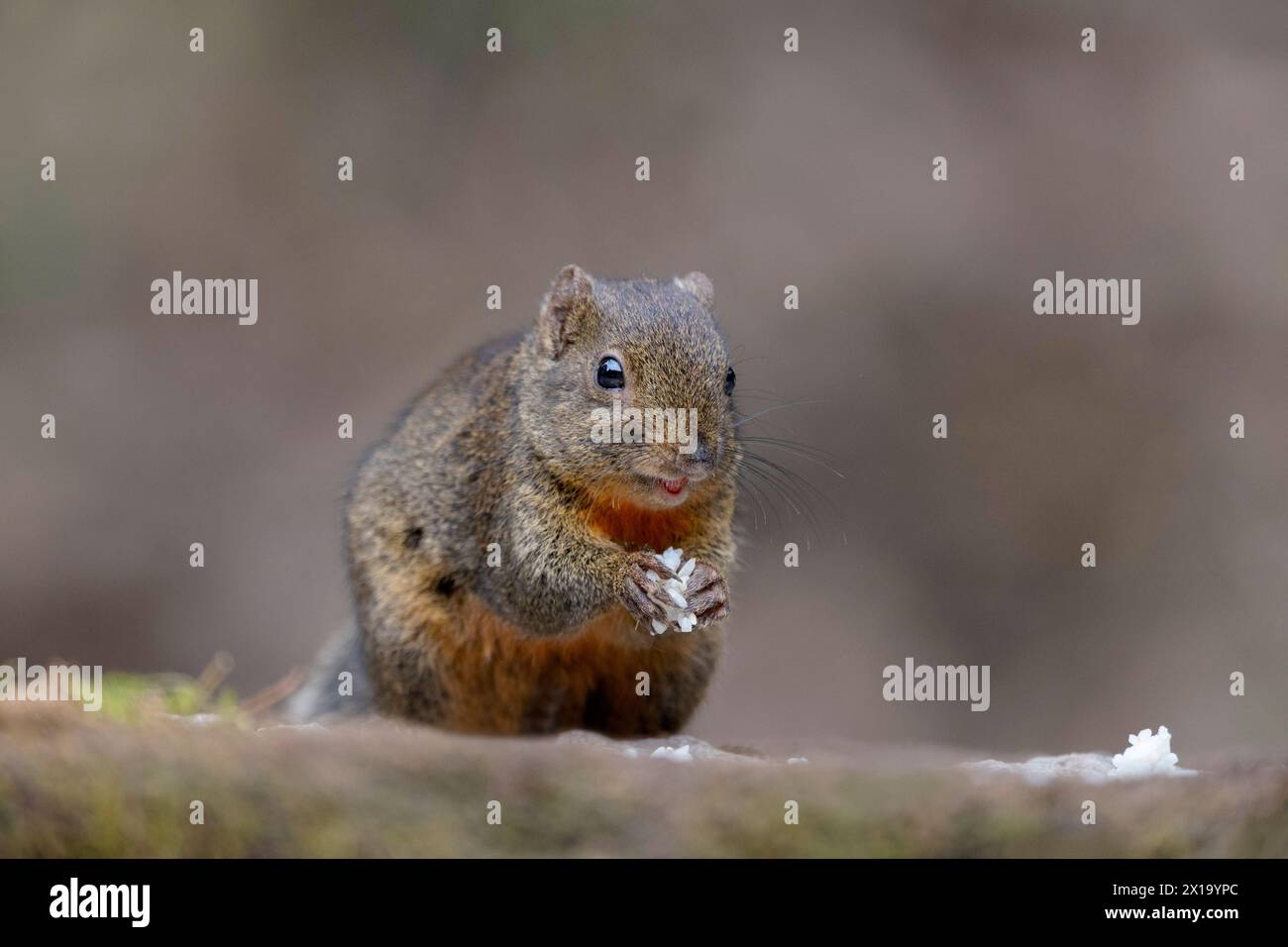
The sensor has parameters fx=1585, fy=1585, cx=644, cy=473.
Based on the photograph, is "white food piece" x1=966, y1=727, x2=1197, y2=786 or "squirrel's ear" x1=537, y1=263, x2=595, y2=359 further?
"squirrel's ear" x1=537, y1=263, x2=595, y2=359

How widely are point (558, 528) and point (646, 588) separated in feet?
2.05

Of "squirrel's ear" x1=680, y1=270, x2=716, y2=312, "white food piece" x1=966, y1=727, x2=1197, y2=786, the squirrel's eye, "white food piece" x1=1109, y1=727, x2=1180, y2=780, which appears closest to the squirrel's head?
the squirrel's eye

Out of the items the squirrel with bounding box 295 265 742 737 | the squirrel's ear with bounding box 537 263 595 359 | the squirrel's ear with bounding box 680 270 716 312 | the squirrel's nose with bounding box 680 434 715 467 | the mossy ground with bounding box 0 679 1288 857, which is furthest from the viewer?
the squirrel's ear with bounding box 680 270 716 312

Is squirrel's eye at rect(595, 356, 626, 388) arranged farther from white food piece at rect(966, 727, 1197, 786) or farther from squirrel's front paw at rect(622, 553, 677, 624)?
white food piece at rect(966, 727, 1197, 786)

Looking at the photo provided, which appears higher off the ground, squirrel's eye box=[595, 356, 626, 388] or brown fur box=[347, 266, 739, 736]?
squirrel's eye box=[595, 356, 626, 388]

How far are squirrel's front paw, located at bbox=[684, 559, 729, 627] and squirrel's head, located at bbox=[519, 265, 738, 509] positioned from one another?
36 centimetres

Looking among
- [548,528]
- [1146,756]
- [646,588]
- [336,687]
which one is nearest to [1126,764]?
[1146,756]

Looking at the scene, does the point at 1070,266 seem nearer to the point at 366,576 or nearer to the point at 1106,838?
the point at 366,576

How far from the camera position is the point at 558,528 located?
24.0 feet

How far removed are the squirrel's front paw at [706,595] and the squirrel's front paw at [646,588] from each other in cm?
10

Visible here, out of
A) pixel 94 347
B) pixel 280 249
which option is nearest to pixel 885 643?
pixel 280 249

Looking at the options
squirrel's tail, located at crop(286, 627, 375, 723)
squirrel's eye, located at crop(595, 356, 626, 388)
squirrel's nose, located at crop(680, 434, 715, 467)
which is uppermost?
squirrel's eye, located at crop(595, 356, 626, 388)

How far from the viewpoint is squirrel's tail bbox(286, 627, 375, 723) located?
8758 mm
